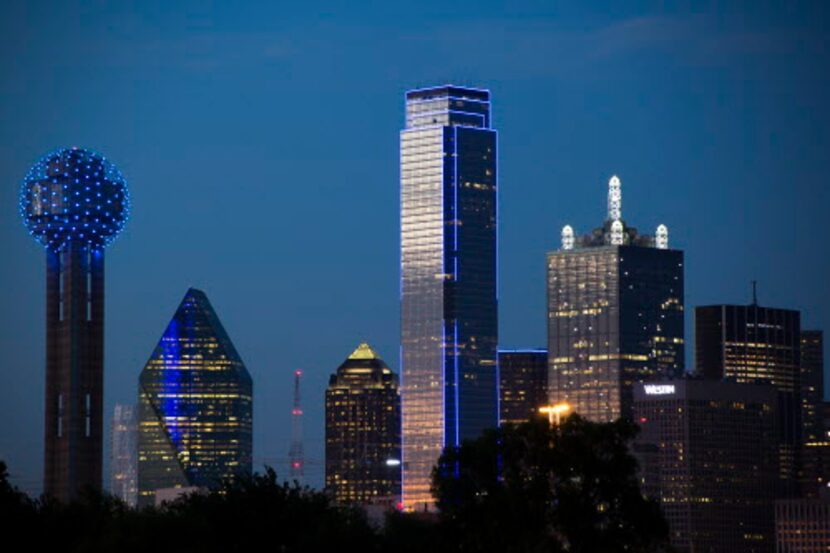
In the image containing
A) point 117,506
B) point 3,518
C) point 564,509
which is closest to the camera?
point 564,509

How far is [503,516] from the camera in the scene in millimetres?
109375

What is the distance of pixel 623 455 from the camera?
357ft

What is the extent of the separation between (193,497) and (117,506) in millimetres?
13922

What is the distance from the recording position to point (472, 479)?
371ft

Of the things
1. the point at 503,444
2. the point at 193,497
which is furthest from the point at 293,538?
the point at 503,444

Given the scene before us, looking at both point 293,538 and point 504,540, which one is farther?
point 293,538

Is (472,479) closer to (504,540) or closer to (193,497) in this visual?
(504,540)

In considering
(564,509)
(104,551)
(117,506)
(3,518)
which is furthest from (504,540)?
(117,506)

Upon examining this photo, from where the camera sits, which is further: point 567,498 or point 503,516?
point 503,516

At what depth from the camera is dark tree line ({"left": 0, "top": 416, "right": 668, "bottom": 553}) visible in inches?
4247

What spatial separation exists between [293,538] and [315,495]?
1147 centimetres

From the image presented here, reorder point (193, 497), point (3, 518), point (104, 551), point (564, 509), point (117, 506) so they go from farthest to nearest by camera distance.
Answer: point (117, 506), point (193, 497), point (3, 518), point (104, 551), point (564, 509)

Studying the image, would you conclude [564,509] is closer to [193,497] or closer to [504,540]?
[504,540]

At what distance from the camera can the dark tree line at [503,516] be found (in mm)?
107875
